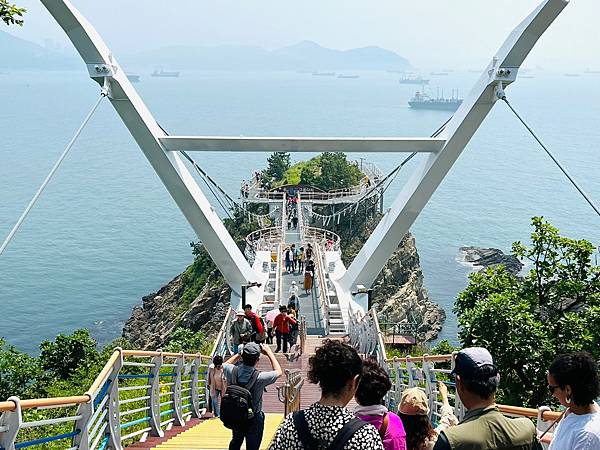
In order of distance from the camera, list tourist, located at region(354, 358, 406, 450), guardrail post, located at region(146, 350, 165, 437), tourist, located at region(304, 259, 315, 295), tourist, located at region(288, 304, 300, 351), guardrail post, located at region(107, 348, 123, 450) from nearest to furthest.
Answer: tourist, located at region(354, 358, 406, 450), guardrail post, located at region(107, 348, 123, 450), guardrail post, located at region(146, 350, 165, 437), tourist, located at region(288, 304, 300, 351), tourist, located at region(304, 259, 315, 295)

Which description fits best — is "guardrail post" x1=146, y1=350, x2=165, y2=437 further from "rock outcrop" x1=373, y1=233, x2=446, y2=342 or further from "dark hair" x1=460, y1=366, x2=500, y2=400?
"rock outcrop" x1=373, y1=233, x2=446, y2=342

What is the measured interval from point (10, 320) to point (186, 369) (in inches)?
1462

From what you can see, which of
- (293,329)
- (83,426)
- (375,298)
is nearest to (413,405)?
(83,426)

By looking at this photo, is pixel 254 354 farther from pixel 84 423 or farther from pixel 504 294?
pixel 504 294

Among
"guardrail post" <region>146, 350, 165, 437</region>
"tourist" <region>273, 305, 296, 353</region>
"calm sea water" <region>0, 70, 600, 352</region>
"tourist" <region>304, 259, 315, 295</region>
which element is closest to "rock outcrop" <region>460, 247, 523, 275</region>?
"calm sea water" <region>0, 70, 600, 352</region>

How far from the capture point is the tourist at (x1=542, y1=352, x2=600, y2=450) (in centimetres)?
311

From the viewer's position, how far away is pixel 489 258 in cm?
5366

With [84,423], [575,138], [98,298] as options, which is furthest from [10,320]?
[575,138]

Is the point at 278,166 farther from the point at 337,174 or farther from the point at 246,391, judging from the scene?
the point at 246,391

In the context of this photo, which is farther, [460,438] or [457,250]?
[457,250]

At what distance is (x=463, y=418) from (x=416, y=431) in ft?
2.22

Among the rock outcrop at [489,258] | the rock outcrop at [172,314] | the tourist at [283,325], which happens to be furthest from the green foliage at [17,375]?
the rock outcrop at [489,258]

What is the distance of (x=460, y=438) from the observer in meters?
2.73

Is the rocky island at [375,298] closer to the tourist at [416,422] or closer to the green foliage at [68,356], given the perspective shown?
the green foliage at [68,356]
